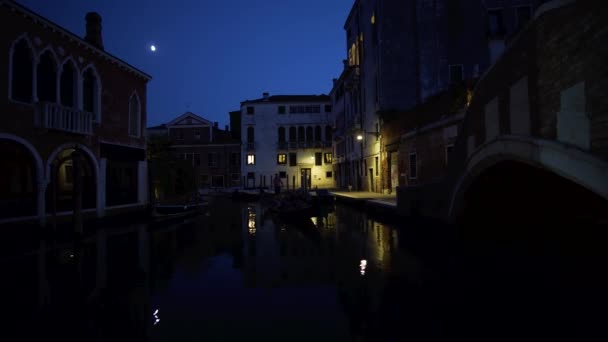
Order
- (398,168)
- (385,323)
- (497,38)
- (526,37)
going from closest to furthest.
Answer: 1. (385,323)
2. (526,37)
3. (398,168)
4. (497,38)

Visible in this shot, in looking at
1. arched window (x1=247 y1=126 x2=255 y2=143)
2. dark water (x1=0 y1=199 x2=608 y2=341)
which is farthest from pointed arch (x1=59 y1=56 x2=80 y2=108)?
arched window (x1=247 y1=126 x2=255 y2=143)

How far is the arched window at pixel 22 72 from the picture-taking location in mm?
10578

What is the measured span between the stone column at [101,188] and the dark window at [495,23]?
23421 millimetres

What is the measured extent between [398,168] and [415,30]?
9.54 meters

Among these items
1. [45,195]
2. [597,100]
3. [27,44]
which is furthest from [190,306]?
[27,44]

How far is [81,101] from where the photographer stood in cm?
1295

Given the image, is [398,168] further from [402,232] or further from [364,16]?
[364,16]

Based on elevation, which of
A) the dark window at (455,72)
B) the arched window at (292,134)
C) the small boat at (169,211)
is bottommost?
the small boat at (169,211)

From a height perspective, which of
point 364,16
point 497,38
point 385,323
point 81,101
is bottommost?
point 385,323

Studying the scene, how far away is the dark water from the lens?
4301mm

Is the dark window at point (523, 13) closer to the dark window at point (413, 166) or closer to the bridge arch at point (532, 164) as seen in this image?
the dark window at point (413, 166)

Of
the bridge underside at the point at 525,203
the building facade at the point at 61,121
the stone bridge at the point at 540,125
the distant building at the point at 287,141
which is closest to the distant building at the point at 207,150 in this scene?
the distant building at the point at 287,141

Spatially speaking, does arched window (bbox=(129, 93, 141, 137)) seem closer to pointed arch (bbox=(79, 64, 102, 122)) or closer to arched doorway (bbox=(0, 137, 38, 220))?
pointed arch (bbox=(79, 64, 102, 122))

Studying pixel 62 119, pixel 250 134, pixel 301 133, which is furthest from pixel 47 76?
pixel 301 133
